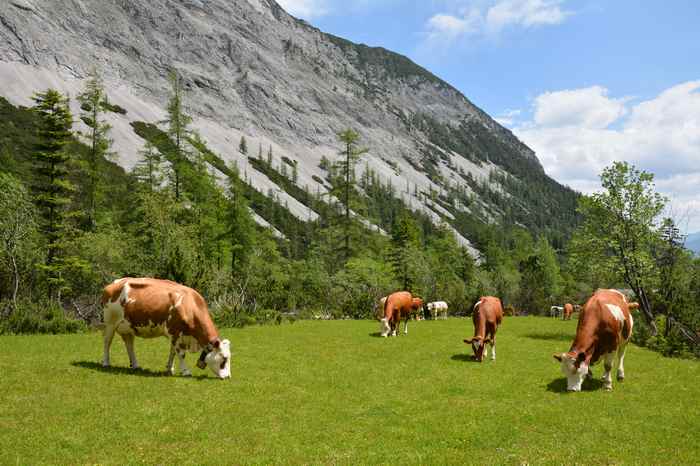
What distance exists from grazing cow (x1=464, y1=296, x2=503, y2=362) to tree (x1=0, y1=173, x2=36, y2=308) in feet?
78.3

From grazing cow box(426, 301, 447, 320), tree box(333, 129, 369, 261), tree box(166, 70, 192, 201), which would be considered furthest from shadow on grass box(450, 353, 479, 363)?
tree box(333, 129, 369, 261)

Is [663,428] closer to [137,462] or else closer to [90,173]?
[137,462]

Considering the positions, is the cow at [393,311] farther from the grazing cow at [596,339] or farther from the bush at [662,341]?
the bush at [662,341]

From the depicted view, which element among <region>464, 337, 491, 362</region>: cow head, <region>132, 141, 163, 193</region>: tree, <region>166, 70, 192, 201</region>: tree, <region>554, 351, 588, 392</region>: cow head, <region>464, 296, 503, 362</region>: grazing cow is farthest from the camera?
<region>132, 141, 163, 193</region>: tree

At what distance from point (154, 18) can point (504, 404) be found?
21067cm

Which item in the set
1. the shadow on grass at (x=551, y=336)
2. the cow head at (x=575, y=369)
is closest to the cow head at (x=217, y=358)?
the cow head at (x=575, y=369)

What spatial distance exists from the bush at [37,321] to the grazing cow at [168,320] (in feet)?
38.5

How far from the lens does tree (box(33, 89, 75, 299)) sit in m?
31.2

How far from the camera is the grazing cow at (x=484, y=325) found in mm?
17953

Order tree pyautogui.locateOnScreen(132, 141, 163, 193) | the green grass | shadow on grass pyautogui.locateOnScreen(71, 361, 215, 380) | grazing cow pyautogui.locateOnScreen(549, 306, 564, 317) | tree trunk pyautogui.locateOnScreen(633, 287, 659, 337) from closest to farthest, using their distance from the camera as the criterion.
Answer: the green grass
shadow on grass pyautogui.locateOnScreen(71, 361, 215, 380)
tree trunk pyautogui.locateOnScreen(633, 287, 659, 337)
tree pyautogui.locateOnScreen(132, 141, 163, 193)
grazing cow pyautogui.locateOnScreen(549, 306, 564, 317)

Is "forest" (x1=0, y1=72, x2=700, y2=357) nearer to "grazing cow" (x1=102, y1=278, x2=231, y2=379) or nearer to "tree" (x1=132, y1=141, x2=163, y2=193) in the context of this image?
"tree" (x1=132, y1=141, x2=163, y2=193)

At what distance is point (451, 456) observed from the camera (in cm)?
804

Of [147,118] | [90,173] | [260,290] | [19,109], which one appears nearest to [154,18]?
[147,118]

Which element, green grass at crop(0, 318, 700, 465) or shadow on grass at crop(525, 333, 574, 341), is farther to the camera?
shadow on grass at crop(525, 333, 574, 341)
